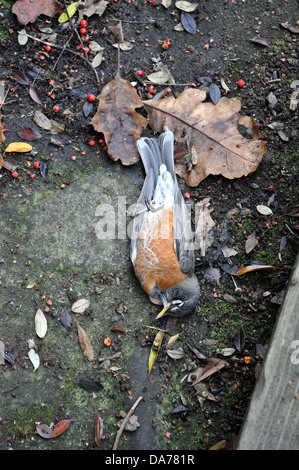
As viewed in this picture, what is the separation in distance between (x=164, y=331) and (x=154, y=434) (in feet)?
2.54

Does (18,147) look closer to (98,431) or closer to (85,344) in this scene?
(85,344)

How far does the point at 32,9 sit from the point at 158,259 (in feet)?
8.42

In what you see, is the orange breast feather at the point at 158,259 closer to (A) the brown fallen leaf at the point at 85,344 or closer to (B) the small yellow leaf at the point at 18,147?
(A) the brown fallen leaf at the point at 85,344

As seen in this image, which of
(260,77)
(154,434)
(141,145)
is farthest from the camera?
(260,77)

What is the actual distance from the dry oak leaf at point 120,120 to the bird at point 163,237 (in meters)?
0.11

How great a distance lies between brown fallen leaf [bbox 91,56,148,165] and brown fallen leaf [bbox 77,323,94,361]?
1.52 meters

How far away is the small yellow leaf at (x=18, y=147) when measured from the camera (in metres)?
3.96

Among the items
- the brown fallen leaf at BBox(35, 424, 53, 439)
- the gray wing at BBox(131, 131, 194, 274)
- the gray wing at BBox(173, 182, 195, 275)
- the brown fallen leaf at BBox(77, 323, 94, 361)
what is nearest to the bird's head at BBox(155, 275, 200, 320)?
the gray wing at BBox(173, 182, 195, 275)

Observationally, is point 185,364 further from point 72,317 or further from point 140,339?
point 72,317

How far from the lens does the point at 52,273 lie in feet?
12.3

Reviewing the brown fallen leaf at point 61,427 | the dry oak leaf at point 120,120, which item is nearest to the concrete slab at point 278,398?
the brown fallen leaf at point 61,427

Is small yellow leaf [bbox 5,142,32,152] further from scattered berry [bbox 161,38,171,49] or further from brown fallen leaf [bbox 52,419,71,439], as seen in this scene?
brown fallen leaf [bbox 52,419,71,439]

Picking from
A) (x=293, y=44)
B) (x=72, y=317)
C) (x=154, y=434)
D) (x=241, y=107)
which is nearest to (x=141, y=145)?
(x=241, y=107)

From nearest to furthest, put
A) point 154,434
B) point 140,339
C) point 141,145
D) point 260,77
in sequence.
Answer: point 154,434
point 140,339
point 141,145
point 260,77
